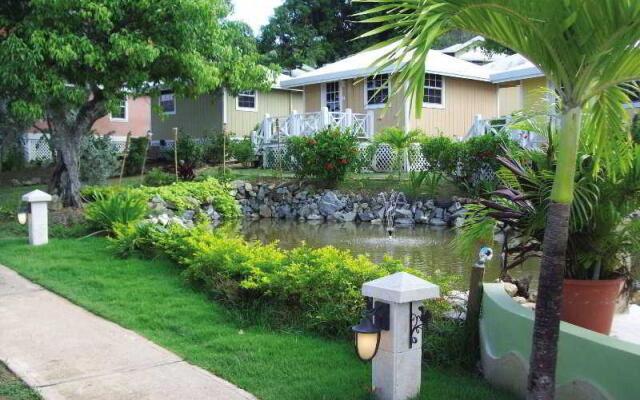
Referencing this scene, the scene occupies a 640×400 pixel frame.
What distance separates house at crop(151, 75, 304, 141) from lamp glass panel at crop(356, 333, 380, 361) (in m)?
20.9

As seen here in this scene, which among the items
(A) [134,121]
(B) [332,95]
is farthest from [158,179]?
(A) [134,121]

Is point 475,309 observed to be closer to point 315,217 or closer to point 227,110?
point 315,217

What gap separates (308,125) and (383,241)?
27.4ft

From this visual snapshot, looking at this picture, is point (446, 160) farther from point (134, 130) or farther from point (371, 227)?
point (134, 130)

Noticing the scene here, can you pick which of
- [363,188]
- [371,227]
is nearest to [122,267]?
[371,227]

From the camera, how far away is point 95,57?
1098cm

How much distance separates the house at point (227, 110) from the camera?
2506cm

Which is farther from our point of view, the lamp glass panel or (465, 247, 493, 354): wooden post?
(465, 247, 493, 354): wooden post

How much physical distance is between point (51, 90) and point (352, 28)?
2770cm

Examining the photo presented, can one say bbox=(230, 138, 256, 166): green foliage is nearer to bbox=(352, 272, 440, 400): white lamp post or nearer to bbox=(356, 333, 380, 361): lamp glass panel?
bbox=(352, 272, 440, 400): white lamp post

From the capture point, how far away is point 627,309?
5484 mm

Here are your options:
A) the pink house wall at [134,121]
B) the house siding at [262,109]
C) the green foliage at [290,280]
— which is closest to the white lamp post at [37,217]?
the green foliage at [290,280]

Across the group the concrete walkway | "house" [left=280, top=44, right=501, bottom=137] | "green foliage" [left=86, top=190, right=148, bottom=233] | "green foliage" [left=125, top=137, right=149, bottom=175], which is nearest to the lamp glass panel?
the concrete walkway

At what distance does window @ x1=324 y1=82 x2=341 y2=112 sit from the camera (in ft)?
75.0
